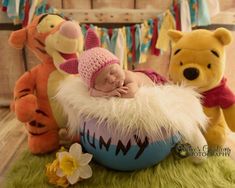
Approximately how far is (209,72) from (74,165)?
19.0 inches

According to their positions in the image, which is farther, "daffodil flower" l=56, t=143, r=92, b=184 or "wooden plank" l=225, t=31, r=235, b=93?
"wooden plank" l=225, t=31, r=235, b=93

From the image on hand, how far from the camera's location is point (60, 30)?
90 centimetres

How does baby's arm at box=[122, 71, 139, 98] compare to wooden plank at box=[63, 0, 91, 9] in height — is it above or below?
below

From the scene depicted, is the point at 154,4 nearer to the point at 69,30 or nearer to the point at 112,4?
the point at 112,4

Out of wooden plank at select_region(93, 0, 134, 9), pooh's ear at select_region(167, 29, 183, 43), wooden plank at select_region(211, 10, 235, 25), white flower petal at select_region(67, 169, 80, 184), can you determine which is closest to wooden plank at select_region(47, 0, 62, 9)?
wooden plank at select_region(93, 0, 134, 9)

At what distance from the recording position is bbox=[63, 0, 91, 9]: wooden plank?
126 centimetres

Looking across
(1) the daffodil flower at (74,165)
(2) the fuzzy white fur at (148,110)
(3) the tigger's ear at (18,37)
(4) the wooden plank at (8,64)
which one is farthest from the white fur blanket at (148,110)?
(4) the wooden plank at (8,64)

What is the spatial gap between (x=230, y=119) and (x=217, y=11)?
48 cm

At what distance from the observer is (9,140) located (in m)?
1.11

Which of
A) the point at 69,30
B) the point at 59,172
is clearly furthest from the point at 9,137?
the point at 69,30

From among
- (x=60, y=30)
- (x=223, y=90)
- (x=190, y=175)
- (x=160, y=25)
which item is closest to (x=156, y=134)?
(x=190, y=175)

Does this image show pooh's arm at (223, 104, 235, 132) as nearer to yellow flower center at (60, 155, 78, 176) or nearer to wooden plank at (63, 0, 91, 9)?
yellow flower center at (60, 155, 78, 176)

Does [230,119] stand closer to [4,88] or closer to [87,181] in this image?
[87,181]

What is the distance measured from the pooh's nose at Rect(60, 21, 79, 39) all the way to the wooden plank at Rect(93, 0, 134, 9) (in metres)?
0.40
